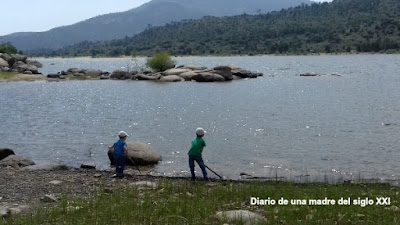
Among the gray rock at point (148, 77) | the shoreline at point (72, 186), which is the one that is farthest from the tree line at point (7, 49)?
the shoreline at point (72, 186)

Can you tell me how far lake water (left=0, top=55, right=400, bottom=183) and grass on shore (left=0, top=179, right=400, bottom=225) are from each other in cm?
710

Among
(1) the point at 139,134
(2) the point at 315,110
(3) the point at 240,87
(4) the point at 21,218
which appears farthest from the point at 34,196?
(3) the point at 240,87

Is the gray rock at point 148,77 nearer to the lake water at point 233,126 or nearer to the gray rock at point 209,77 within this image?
the gray rock at point 209,77

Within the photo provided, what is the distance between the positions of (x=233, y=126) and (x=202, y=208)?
27622 millimetres

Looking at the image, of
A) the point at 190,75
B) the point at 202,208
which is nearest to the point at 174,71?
the point at 190,75

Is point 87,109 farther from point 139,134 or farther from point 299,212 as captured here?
point 299,212

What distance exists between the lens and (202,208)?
12.4m

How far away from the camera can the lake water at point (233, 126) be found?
25812 millimetres

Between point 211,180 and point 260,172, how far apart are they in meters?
4.47

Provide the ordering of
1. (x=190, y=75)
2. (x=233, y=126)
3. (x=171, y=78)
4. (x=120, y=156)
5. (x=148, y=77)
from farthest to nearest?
(x=148, y=77)
(x=190, y=75)
(x=171, y=78)
(x=233, y=126)
(x=120, y=156)

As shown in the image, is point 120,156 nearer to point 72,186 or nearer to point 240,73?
point 72,186

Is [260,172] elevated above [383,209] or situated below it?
below

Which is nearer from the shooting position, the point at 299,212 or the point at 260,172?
the point at 299,212

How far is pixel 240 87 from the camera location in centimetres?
7806
